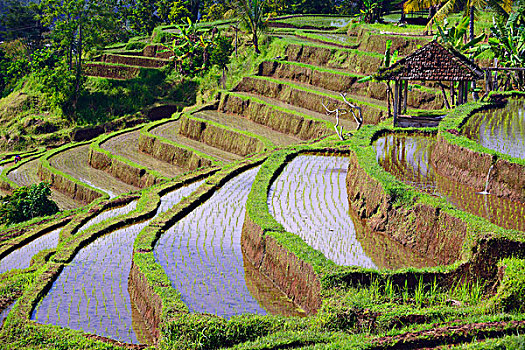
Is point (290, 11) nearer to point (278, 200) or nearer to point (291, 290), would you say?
point (278, 200)

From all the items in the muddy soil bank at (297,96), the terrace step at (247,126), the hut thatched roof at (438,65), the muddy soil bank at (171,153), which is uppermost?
the hut thatched roof at (438,65)

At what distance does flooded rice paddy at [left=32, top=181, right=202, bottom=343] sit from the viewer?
11321mm

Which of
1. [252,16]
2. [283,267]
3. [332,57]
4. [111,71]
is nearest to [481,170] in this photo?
[283,267]

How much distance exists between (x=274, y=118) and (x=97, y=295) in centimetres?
2175

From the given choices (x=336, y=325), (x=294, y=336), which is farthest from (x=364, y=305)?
(x=294, y=336)

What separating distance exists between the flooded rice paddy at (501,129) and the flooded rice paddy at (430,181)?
1.39 meters

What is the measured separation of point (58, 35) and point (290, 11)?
24.2 m

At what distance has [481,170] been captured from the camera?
1494cm

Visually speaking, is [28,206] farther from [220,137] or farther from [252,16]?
[252,16]

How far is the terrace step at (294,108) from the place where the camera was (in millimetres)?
31152

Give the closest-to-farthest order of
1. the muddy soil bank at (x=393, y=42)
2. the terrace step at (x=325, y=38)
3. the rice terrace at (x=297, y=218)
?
the rice terrace at (x=297, y=218)
the muddy soil bank at (x=393, y=42)
the terrace step at (x=325, y=38)

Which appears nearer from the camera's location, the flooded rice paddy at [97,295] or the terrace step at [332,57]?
the flooded rice paddy at [97,295]

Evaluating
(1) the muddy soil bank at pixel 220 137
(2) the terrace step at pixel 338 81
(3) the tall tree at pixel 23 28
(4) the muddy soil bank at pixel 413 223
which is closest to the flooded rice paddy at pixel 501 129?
(4) the muddy soil bank at pixel 413 223

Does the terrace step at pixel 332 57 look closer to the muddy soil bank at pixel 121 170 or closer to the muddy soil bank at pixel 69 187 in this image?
the muddy soil bank at pixel 121 170
